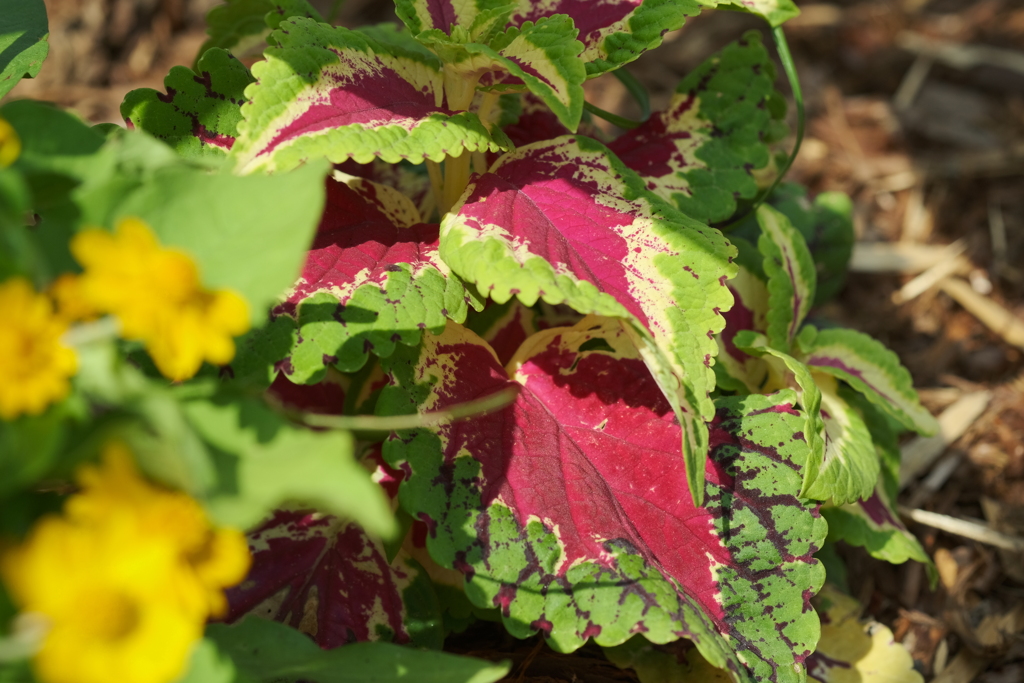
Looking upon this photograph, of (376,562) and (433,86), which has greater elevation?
(433,86)

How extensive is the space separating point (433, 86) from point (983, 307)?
1.55 metres

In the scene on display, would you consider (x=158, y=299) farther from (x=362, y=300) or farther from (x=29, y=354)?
(x=362, y=300)

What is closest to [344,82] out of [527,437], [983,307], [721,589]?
[527,437]

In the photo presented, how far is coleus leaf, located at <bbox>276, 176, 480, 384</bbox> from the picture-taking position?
3.12 ft

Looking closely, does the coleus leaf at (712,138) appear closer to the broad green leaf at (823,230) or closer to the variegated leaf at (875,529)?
the broad green leaf at (823,230)

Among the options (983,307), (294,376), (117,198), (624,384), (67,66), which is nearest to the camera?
(117,198)

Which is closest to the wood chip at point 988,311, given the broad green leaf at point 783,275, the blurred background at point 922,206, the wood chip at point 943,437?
the blurred background at point 922,206

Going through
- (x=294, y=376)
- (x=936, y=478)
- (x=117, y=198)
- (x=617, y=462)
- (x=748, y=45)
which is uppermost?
(x=117, y=198)

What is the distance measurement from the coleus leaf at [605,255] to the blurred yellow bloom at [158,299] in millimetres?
302

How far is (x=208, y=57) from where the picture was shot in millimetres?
1127

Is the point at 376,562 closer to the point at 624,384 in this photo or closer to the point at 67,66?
the point at 624,384

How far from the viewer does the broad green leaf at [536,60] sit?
0.90m

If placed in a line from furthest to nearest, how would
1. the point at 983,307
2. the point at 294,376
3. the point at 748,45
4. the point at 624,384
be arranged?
the point at 983,307 < the point at 748,45 < the point at 624,384 < the point at 294,376

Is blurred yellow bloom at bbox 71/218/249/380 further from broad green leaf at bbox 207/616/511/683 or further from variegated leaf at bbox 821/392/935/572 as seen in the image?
variegated leaf at bbox 821/392/935/572
